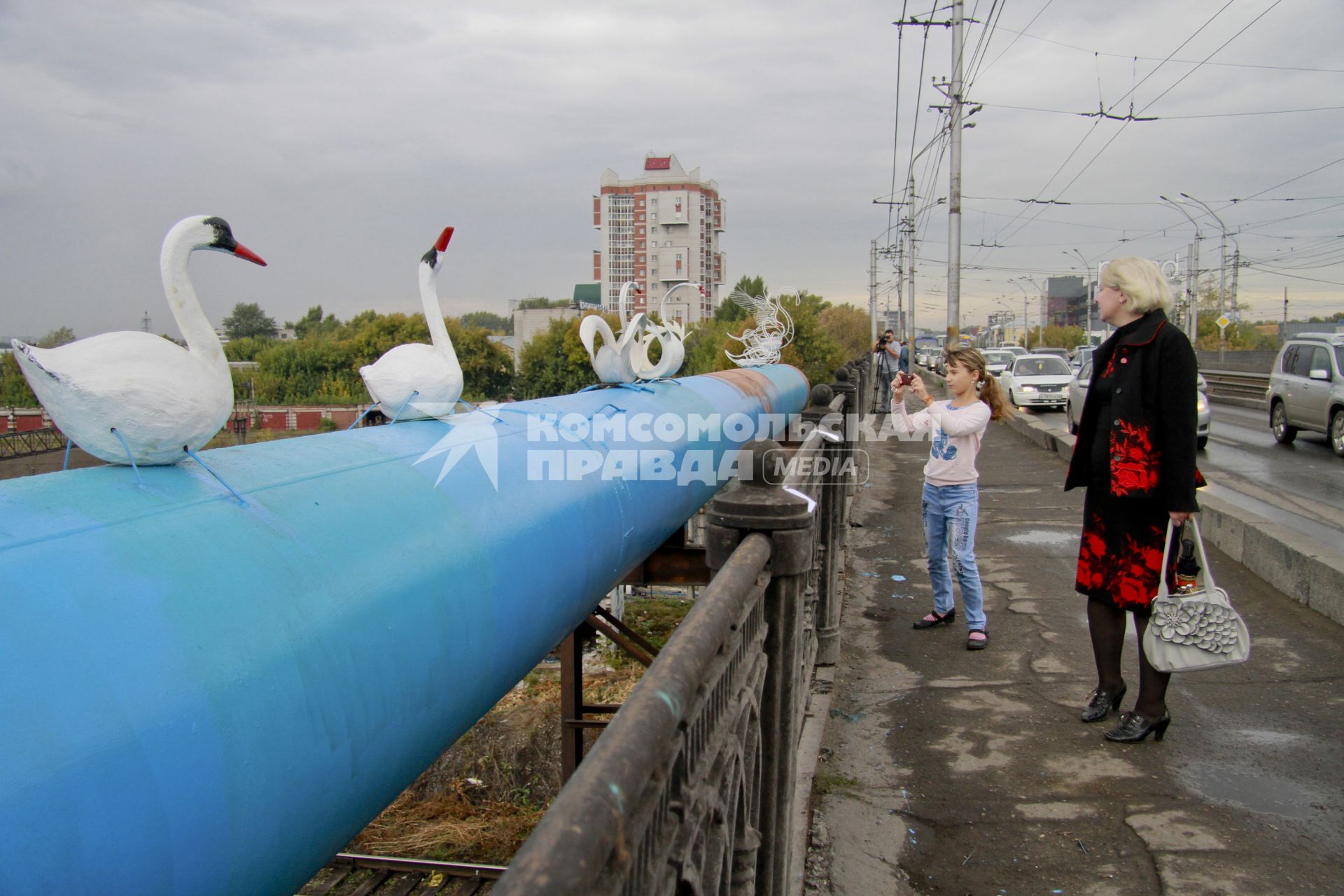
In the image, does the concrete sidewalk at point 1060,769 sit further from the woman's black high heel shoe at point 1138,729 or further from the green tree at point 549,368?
the green tree at point 549,368

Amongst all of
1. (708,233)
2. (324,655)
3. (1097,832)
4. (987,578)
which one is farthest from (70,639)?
(708,233)

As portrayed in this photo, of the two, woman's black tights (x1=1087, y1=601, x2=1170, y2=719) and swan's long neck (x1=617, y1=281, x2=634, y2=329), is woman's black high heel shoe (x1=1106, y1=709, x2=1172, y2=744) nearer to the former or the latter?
woman's black tights (x1=1087, y1=601, x2=1170, y2=719)

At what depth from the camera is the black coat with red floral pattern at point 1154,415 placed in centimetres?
339

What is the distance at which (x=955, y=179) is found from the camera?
2112 centimetres

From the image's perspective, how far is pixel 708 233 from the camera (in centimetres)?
12012

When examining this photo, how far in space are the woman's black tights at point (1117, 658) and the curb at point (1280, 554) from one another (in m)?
1.59

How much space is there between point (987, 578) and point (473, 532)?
4956 mm

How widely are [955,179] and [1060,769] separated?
20.0 meters

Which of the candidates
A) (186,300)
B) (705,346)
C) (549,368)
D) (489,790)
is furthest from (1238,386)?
(549,368)

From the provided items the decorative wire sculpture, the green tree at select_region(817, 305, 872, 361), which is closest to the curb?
the decorative wire sculpture

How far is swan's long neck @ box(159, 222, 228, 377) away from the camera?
2199mm

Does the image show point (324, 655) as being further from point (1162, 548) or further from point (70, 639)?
point (1162, 548)

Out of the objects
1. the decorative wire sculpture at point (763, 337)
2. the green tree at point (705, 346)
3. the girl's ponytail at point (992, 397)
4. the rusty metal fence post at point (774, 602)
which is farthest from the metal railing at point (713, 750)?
the green tree at point (705, 346)

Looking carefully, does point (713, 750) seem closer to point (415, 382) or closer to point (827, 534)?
point (415, 382)
